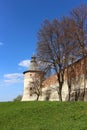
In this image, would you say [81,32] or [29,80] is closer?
[81,32]

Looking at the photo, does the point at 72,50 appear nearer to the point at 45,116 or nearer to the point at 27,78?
the point at 45,116

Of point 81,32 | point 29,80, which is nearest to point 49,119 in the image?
point 81,32

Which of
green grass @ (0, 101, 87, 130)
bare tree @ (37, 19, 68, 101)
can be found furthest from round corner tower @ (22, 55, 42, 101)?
green grass @ (0, 101, 87, 130)

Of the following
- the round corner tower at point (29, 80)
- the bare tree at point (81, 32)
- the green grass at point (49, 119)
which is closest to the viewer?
the green grass at point (49, 119)

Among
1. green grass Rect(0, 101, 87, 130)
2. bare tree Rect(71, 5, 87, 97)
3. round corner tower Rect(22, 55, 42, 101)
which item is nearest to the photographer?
green grass Rect(0, 101, 87, 130)

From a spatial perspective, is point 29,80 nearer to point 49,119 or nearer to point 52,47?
point 52,47

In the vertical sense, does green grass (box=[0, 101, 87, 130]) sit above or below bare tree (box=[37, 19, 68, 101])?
below

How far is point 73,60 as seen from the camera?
107ft

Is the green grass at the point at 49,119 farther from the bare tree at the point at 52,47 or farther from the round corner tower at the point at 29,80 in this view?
the round corner tower at the point at 29,80

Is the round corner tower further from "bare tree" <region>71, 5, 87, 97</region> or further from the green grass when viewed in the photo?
the green grass

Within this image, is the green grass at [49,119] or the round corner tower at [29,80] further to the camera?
the round corner tower at [29,80]

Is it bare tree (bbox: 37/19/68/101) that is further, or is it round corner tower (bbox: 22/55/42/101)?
round corner tower (bbox: 22/55/42/101)

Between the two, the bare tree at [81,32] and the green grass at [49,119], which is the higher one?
the bare tree at [81,32]

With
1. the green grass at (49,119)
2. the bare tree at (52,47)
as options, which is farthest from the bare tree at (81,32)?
the green grass at (49,119)
